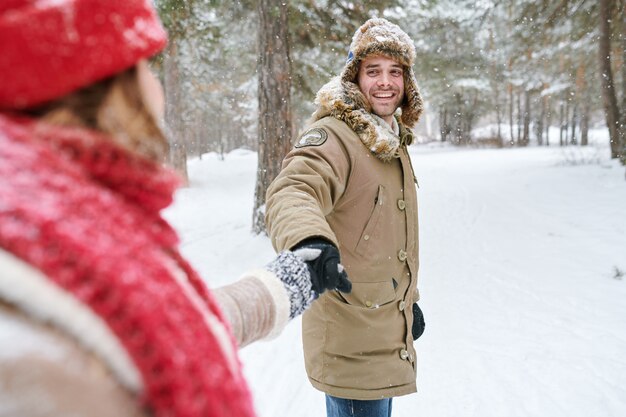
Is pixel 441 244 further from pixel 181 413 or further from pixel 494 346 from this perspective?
pixel 181 413

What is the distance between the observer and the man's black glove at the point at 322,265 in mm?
1293

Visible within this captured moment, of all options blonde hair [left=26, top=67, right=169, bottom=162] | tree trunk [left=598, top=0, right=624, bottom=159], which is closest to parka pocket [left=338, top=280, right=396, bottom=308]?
blonde hair [left=26, top=67, right=169, bottom=162]

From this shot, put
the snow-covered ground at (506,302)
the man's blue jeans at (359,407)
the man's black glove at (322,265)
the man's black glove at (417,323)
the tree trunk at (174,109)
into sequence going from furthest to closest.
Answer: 1. the tree trunk at (174,109)
2. the snow-covered ground at (506,302)
3. the man's black glove at (417,323)
4. the man's blue jeans at (359,407)
5. the man's black glove at (322,265)

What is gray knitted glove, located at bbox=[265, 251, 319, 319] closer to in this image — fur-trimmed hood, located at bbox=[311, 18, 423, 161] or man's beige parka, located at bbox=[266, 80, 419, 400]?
man's beige parka, located at bbox=[266, 80, 419, 400]

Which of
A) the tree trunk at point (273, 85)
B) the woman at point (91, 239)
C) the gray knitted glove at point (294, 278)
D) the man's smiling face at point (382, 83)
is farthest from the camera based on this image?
the tree trunk at point (273, 85)

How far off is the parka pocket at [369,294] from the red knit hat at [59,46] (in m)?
1.54

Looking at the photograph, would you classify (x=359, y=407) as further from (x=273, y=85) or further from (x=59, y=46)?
(x=273, y=85)

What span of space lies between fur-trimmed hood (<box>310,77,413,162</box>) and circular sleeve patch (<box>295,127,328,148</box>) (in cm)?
19

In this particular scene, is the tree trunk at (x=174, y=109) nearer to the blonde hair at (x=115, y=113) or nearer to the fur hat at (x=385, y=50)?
the fur hat at (x=385, y=50)

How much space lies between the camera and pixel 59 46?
0.57m

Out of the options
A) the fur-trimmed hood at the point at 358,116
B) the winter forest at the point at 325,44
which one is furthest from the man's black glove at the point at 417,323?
the winter forest at the point at 325,44

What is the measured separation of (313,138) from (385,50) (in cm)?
79

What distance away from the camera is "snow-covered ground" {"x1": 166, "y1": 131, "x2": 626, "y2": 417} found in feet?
11.3

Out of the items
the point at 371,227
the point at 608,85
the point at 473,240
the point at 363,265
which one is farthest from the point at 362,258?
the point at 608,85
